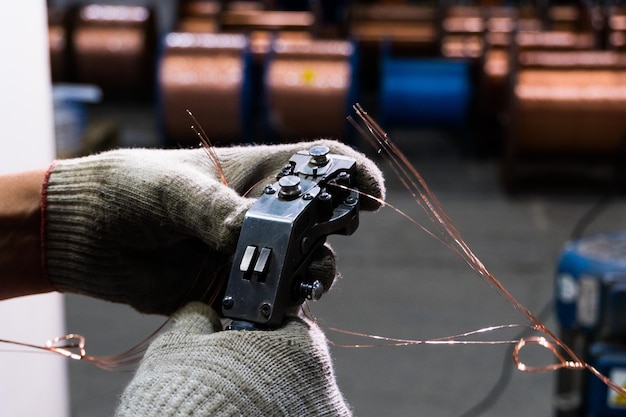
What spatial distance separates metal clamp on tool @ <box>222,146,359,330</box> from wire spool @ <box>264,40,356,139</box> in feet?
12.8

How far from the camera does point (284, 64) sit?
4832 millimetres

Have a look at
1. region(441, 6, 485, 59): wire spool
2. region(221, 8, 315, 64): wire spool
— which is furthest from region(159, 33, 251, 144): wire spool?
region(441, 6, 485, 59): wire spool

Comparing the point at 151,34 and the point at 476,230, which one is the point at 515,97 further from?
the point at 151,34

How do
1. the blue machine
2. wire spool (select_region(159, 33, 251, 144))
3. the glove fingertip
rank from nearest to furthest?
the glove fingertip
the blue machine
wire spool (select_region(159, 33, 251, 144))

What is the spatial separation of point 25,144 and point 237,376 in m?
0.76

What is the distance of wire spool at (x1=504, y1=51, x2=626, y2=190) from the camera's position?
4.32 m

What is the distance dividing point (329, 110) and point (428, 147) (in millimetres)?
920

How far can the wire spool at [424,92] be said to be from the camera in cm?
481

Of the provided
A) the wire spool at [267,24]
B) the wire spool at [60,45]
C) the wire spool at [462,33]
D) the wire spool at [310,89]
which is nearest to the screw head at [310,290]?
the wire spool at [310,89]

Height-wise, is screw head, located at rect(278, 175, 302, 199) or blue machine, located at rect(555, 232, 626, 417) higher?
screw head, located at rect(278, 175, 302, 199)

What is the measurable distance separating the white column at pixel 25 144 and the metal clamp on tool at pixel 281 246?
634 millimetres

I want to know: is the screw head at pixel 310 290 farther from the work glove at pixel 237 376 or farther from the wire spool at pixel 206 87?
the wire spool at pixel 206 87

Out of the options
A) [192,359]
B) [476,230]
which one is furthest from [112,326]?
[192,359]

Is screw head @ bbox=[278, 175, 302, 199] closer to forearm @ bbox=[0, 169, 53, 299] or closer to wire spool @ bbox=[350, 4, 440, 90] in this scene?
forearm @ bbox=[0, 169, 53, 299]
